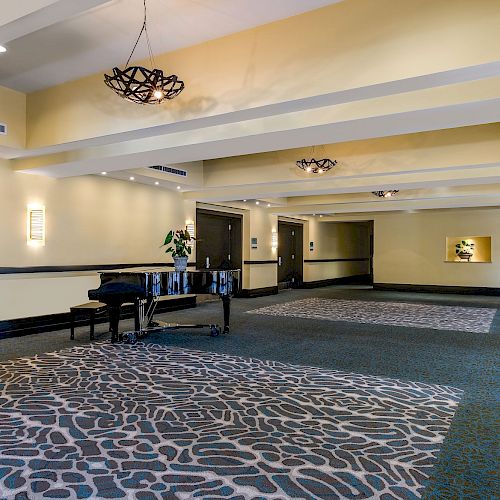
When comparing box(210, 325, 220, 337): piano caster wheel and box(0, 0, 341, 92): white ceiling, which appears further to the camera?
box(210, 325, 220, 337): piano caster wheel

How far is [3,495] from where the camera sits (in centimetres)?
233

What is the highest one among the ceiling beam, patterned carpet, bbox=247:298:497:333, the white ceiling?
the white ceiling

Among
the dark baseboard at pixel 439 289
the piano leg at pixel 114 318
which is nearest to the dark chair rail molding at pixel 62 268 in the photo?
the piano leg at pixel 114 318

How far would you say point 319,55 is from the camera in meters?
3.84

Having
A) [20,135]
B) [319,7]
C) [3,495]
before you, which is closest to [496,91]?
[319,7]

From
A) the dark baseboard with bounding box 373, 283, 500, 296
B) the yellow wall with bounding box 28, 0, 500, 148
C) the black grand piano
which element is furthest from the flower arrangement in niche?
the yellow wall with bounding box 28, 0, 500, 148

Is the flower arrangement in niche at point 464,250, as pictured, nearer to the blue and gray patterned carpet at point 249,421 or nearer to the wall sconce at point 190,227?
the wall sconce at point 190,227

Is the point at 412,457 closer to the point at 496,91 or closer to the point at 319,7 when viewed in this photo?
the point at 496,91

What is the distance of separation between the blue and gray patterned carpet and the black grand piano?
0.59 meters

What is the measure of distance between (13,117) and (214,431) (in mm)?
5050

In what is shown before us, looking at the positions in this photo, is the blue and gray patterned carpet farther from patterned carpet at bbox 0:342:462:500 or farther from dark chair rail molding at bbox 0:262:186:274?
dark chair rail molding at bbox 0:262:186:274

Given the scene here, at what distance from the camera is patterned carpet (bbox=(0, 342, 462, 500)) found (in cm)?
246

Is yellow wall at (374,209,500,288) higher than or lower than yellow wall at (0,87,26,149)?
lower

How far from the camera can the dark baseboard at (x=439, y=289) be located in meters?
14.2
